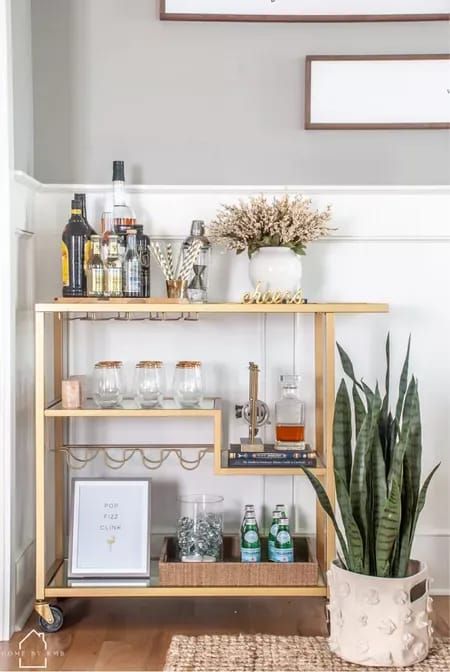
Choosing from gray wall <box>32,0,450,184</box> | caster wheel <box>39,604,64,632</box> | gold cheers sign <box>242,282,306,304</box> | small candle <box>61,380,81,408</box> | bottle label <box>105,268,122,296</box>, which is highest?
gray wall <box>32,0,450,184</box>

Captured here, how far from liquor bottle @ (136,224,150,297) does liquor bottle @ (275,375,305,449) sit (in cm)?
47

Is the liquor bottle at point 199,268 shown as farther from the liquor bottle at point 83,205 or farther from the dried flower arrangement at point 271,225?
the liquor bottle at point 83,205

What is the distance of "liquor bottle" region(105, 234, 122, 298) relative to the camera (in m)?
2.20

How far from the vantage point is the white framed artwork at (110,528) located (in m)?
2.15

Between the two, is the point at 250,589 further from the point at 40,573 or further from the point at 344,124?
the point at 344,124

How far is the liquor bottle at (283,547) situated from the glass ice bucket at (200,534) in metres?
0.16

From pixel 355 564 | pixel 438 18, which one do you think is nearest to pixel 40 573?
pixel 355 564

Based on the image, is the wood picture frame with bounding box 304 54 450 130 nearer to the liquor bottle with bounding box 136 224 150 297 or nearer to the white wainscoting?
the white wainscoting

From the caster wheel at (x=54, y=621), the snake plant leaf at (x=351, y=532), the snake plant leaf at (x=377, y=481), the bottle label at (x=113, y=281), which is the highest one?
the bottle label at (x=113, y=281)

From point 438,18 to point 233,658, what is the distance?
6.32 feet

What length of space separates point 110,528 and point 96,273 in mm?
715

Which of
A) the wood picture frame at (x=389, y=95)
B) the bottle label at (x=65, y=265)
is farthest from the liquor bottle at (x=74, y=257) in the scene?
the wood picture frame at (x=389, y=95)

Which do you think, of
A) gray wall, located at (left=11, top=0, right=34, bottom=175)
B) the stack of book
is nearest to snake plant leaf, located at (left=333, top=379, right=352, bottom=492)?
the stack of book

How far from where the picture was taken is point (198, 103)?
242cm
